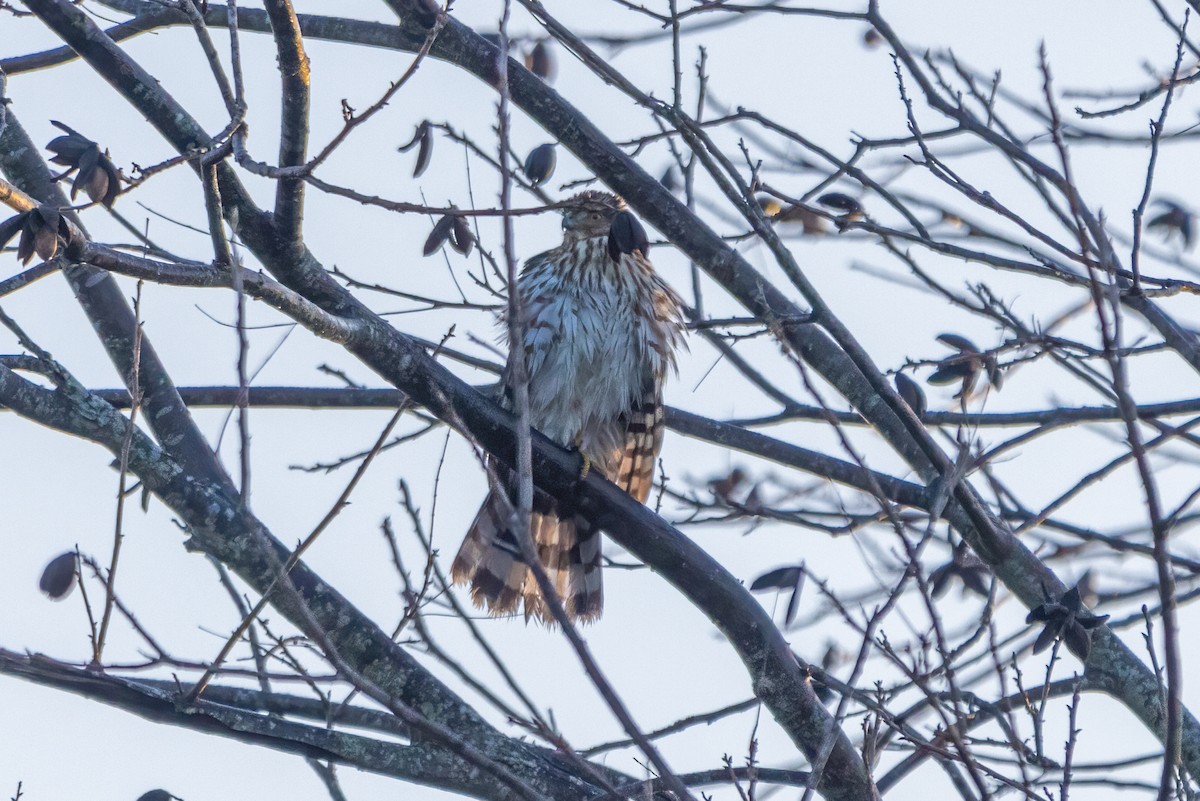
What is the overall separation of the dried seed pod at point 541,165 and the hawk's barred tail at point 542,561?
1259 millimetres

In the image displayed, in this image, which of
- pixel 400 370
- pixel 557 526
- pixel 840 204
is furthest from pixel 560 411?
pixel 400 370

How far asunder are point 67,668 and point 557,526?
2.47 meters

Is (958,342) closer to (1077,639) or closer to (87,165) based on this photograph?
(1077,639)

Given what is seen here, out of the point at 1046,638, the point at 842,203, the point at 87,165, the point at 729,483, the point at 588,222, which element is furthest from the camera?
the point at 588,222

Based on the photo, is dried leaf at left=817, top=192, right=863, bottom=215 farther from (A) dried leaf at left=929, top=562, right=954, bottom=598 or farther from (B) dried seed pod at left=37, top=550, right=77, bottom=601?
(B) dried seed pod at left=37, top=550, right=77, bottom=601

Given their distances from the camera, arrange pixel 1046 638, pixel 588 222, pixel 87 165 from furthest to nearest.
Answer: pixel 588 222 → pixel 1046 638 → pixel 87 165

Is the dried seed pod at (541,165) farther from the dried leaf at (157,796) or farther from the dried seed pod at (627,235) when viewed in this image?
the dried leaf at (157,796)

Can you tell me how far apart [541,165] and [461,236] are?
34cm

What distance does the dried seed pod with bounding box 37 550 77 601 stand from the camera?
3838 mm

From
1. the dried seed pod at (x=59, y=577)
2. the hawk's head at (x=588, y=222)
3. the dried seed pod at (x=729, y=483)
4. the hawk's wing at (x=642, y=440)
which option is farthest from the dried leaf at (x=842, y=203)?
the dried seed pod at (x=59, y=577)

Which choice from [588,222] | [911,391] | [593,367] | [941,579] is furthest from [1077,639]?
[588,222]

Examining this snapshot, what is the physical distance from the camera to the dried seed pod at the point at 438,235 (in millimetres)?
4105

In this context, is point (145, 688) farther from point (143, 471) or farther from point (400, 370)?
point (400, 370)

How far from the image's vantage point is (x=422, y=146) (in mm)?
4055
